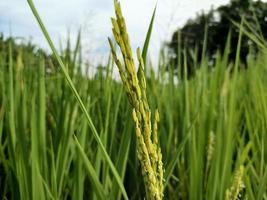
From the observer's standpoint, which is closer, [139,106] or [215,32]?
[139,106]

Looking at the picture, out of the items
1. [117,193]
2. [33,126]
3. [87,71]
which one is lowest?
[117,193]

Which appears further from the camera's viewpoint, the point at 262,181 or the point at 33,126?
the point at 33,126

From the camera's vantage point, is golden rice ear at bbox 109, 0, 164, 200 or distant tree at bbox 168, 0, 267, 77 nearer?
golden rice ear at bbox 109, 0, 164, 200

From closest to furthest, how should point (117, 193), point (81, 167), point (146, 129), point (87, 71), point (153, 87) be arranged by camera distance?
1. point (146, 129)
2. point (117, 193)
3. point (81, 167)
4. point (153, 87)
5. point (87, 71)

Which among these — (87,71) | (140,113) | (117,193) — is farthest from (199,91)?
(140,113)

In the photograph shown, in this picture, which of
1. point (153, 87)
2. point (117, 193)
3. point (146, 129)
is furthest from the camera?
point (153, 87)

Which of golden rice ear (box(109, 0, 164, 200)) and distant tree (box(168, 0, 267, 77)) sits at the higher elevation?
distant tree (box(168, 0, 267, 77))

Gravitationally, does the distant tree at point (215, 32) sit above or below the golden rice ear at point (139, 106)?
above

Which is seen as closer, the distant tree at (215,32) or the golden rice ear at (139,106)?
the golden rice ear at (139,106)

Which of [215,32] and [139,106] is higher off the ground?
[215,32]

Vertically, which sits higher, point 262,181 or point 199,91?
point 199,91

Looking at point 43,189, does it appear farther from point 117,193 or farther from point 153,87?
point 153,87
